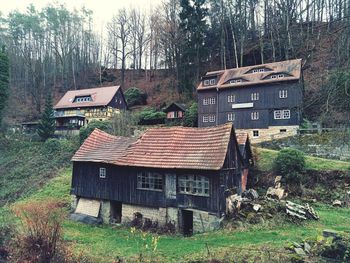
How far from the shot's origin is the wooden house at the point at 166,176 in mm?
16609

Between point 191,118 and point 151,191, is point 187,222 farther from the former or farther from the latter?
point 191,118

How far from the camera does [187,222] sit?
708 inches

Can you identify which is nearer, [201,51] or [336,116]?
[336,116]

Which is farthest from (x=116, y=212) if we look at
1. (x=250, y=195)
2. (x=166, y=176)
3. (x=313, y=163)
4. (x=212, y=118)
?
(x=212, y=118)

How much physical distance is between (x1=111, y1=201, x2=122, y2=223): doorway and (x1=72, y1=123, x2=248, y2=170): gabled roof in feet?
10.8

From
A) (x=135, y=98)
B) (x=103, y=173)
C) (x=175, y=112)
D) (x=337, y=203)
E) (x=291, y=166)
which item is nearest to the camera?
(x=337, y=203)

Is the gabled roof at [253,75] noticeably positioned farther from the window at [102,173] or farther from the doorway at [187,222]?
the window at [102,173]

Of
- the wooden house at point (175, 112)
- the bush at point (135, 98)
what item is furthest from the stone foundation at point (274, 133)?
the bush at point (135, 98)

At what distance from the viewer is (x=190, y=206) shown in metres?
17.1

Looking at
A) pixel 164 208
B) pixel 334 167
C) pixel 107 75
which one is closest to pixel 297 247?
pixel 164 208

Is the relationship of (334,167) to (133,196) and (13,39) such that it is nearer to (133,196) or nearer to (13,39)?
(133,196)

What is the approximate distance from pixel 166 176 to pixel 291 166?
978 centimetres

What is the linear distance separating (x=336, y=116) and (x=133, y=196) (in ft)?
46.1

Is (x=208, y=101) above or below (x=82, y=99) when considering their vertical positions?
below
